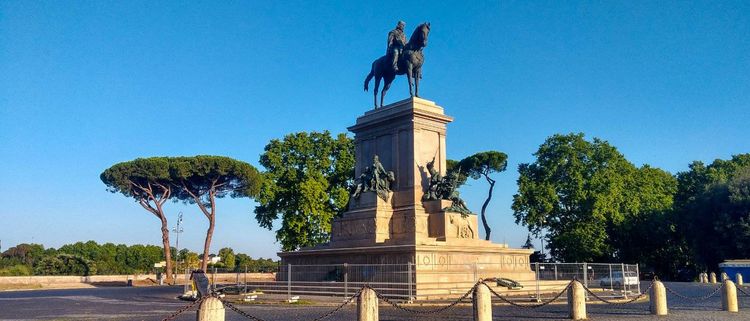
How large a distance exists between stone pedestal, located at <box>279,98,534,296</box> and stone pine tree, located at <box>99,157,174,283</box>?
79.3 ft

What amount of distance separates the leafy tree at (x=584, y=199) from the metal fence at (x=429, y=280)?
21348mm

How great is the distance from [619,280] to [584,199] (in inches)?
941

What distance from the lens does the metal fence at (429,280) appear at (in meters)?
19.6

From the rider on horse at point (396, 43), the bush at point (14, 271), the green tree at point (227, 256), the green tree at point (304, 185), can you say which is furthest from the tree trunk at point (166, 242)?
the rider on horse at point (396, 43)

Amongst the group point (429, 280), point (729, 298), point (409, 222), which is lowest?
point (729, 298)

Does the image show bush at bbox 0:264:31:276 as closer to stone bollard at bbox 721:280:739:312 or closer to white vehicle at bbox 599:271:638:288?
white vehicle at bbox 599:271:638:288

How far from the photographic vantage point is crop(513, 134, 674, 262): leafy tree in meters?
45.0

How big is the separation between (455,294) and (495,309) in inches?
147

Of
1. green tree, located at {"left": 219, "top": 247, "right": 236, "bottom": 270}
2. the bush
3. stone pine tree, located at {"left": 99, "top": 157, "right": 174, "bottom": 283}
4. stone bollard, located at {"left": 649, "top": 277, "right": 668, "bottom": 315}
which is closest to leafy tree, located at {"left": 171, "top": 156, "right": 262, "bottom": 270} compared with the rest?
stone pine tree, located at {"left": 99, "top": 157, "right": 174, "bottom": 283}

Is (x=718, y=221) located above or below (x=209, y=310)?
above

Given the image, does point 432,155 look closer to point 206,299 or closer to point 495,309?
point 495,309

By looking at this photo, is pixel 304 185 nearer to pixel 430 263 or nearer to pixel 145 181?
pixel 145 181

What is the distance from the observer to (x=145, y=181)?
157ft

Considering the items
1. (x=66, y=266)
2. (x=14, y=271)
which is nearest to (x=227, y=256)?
(x=66, y=266)
